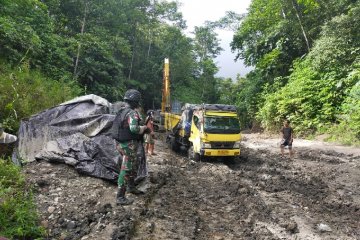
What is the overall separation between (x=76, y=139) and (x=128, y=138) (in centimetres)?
220

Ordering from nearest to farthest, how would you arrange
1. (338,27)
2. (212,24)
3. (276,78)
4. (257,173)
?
(257,173) < (338,27) < (276,78) < (212,24)

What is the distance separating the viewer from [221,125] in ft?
39.8

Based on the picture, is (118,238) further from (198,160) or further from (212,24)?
(212,24)

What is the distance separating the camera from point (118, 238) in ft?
15.0

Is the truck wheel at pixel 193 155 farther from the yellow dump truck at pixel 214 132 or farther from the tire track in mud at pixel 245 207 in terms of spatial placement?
the tire track in mud at pixel 245 207

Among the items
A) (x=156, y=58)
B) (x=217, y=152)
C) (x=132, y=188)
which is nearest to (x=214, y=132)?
(x=217, y=152)

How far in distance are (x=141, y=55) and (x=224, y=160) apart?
28.7 metres

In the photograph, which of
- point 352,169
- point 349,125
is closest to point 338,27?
point 349,125

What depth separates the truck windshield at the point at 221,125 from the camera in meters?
11.9

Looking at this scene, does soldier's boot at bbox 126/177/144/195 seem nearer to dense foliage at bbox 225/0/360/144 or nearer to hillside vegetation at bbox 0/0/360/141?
hillside vegetation at bbox 0/0/360/141

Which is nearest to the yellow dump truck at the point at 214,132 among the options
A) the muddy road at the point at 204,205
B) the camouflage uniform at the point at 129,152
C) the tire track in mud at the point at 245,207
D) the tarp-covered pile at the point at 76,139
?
the tire track in mud at the point at 245,207

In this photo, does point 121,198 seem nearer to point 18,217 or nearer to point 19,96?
point 18,217

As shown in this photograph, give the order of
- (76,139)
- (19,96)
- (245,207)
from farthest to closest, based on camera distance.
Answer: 1. (19,96)
2. (76,139)
3. (245,207)

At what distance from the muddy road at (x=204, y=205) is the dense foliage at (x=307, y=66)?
8.42 m
